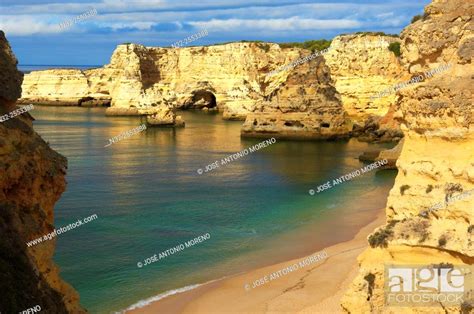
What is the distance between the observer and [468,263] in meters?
11.5

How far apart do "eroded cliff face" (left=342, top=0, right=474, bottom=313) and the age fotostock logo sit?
128 millimetres

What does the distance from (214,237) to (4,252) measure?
65.2ft

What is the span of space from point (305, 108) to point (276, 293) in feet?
139

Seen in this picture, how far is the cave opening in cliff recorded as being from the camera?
103m

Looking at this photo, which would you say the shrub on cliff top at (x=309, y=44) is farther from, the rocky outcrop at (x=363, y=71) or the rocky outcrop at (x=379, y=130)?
the rocky outcrop at (x=379, y=130)

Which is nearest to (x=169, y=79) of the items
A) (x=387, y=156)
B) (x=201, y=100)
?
(x=201, y=100)

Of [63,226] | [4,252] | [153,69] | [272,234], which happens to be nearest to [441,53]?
[4,252]

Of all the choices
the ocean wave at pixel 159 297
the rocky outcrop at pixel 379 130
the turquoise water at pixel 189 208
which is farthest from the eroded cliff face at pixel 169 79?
the ocean wave at pixel 159 297

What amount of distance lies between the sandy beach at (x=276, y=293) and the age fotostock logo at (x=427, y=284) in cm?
489

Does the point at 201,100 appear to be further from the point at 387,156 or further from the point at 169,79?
the point at 387,156

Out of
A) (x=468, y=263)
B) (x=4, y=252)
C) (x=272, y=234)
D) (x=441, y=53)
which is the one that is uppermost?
(x=441, y=53)

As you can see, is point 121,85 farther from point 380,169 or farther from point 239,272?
point 239,272

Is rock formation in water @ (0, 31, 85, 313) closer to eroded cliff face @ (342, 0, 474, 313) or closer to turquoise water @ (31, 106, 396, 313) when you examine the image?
eroded cliff face @ (342, 0, 474, 313)

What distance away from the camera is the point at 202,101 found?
10475 centimetres
